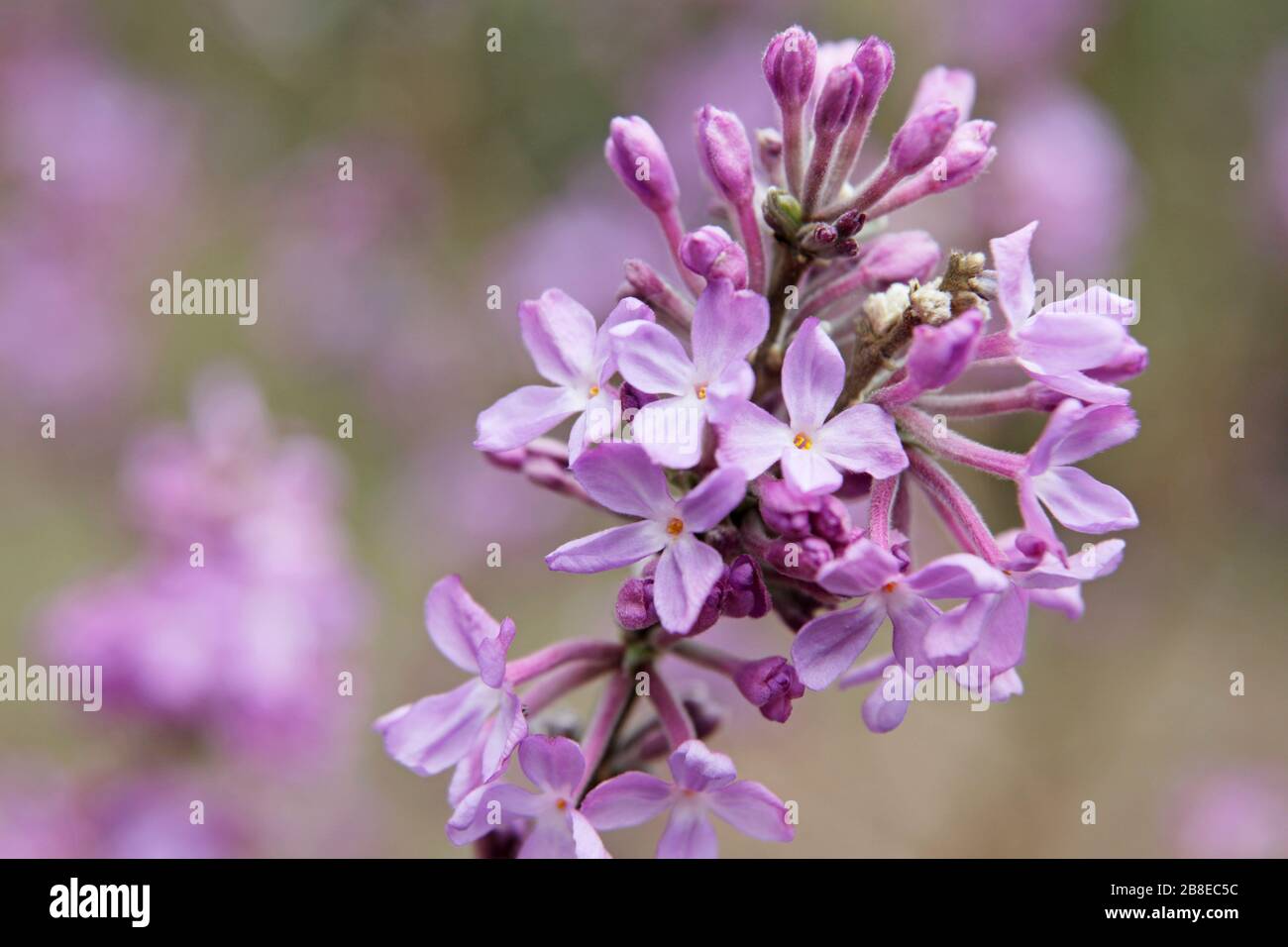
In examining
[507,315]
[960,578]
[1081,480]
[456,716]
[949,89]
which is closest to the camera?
[960,578]

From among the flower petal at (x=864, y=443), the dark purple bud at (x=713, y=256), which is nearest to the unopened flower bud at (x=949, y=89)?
the dark purple bud at (x=713, y=256)

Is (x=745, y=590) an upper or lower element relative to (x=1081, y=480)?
lower

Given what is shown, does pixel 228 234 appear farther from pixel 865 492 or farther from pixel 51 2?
pixel 865 492

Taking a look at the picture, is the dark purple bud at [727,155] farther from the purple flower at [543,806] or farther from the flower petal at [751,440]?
the purple flower at [543,806]

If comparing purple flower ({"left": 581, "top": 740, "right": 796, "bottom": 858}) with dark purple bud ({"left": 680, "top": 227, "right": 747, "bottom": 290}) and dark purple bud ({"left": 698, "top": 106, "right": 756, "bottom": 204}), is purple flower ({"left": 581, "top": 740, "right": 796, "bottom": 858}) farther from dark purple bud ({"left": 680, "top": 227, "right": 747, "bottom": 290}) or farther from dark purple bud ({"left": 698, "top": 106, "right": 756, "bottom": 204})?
dark purple bud ({"left": 698, "top": 106, "right": 756, "bottom": 204})

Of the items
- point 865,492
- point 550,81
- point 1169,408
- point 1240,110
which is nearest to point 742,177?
point 865,492

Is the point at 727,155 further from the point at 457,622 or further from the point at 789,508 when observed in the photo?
the point at 457,622

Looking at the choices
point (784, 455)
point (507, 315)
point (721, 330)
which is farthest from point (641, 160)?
point (507, 315)
